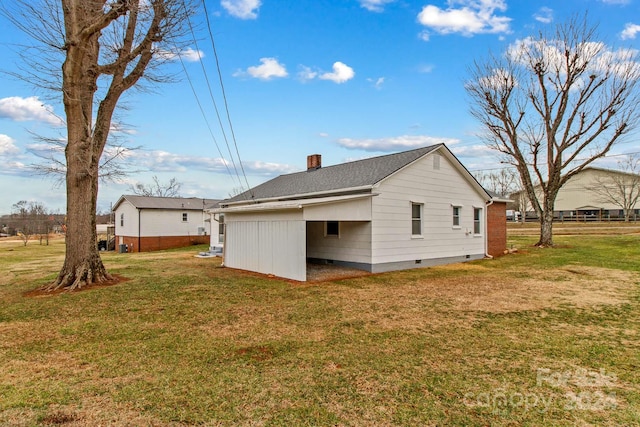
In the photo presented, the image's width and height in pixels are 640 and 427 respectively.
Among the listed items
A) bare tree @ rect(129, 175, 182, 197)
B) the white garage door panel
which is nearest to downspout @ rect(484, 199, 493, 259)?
the white garage door panel

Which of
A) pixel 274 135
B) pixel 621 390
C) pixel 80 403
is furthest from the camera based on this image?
pixel 274 135

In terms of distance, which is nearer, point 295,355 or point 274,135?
point 295,355

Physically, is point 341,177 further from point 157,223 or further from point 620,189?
point 620,189

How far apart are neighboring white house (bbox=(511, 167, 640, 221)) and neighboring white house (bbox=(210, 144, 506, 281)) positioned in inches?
1648

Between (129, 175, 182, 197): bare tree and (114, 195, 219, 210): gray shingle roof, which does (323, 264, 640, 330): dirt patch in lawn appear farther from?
(129, 175, 182, 197): bare tree

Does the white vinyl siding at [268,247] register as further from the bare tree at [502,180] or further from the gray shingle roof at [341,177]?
the bare tree at [502,180]

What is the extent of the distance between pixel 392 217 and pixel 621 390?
944cm

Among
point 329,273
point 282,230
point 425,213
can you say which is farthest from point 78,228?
point 425,213

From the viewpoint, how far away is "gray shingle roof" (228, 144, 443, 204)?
13.3 meters

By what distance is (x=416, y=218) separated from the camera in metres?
14.2

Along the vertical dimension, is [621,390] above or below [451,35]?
below

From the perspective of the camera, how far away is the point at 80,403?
3521 millimetres

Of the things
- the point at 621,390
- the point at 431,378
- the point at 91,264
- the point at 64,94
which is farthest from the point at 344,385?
the point at 64,94

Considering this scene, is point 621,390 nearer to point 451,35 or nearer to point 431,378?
point 431,378
